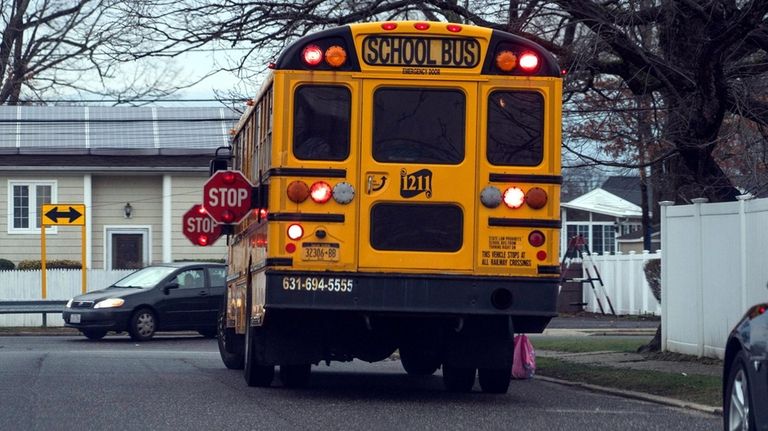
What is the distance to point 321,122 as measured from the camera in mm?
11016

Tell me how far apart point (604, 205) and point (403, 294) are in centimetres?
5239

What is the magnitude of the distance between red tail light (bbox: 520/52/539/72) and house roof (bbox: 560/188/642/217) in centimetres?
4877

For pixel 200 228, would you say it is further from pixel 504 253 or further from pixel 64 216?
pixel 504 253

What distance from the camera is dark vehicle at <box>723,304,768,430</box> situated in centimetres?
684

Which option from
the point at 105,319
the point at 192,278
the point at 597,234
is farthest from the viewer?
the point at 597,234

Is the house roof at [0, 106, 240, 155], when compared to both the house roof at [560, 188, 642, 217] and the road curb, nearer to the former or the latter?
the road curb

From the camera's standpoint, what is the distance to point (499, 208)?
11023 millimetres

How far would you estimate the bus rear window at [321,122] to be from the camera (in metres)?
11.0

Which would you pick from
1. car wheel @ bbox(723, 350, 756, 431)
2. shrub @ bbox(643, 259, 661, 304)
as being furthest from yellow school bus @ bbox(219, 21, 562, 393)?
shrub @ bbox(643, 259, 661, 304)

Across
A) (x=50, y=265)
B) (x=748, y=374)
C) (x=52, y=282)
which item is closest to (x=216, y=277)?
(x=52, y=282)

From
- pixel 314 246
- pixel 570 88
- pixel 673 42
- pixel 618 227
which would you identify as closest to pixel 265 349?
pixel 314 246

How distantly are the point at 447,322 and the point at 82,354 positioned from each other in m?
8.90

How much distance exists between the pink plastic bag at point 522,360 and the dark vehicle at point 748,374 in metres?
6.73

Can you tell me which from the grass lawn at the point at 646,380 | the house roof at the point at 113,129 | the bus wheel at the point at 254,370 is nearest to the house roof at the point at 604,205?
the house roof at the point at 113,129
